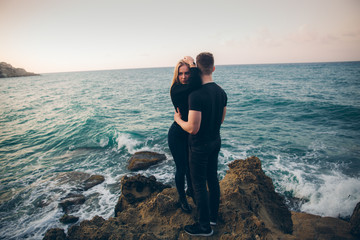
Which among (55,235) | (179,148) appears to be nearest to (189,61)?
(179,148)

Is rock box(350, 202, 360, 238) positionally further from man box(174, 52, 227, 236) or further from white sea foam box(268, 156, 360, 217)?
man box(174, 52, 227, 236)

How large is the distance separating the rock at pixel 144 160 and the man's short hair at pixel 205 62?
20.6ft

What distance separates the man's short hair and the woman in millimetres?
75

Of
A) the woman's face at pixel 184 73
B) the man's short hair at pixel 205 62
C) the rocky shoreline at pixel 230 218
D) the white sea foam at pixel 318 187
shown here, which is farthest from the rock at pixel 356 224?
the woman's face at pixel 184 73

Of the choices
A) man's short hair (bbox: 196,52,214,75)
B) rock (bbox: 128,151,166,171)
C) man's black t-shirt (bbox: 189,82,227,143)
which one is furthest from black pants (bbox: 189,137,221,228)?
rock (bbox: 128,151,166,171)

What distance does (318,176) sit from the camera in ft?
22.0

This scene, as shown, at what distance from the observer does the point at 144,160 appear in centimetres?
792

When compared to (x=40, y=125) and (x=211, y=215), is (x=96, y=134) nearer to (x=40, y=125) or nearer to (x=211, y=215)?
(x=40, y=125)

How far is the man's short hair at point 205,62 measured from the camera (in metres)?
2.25

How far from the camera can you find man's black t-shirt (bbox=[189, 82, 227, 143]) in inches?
86.6

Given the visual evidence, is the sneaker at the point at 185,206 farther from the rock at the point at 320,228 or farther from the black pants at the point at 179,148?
the rock at the point at 320,228

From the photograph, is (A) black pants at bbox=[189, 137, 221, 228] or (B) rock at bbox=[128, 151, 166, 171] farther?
(B) rock at bbox=[128, 151, 166, 171]

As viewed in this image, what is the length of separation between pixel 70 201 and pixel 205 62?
6083 mm

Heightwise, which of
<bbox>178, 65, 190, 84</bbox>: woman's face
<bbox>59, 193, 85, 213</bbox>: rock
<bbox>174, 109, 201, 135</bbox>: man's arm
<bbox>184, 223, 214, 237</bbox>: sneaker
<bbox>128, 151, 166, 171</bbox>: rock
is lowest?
<bbox>59, 193, 85, 213</bbox>: rock
